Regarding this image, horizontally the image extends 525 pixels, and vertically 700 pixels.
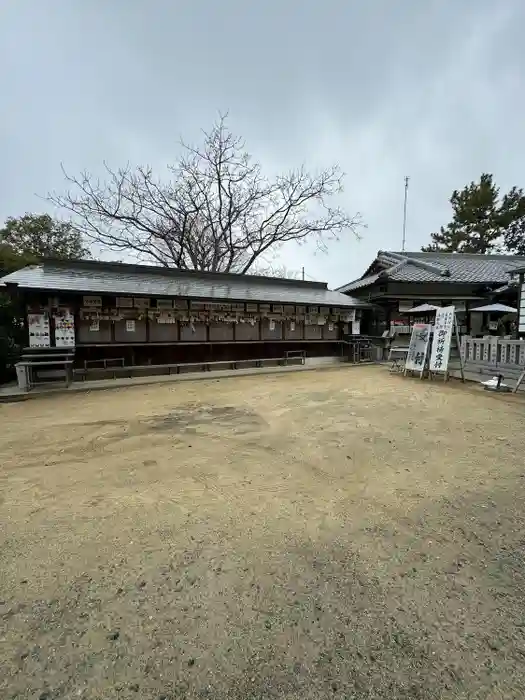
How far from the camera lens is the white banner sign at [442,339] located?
8977 millimetres

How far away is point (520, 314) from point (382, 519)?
11.2 meters

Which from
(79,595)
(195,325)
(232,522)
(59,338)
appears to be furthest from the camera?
(195,325)

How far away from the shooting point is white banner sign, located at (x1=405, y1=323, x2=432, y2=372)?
981 centimetres

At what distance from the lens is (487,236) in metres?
26.9

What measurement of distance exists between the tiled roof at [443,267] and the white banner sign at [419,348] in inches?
271

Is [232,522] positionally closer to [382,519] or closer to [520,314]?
[382,519]

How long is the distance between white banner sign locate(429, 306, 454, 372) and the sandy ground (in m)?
4.77

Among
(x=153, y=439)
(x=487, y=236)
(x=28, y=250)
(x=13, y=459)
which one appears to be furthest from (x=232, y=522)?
(x=487, y=236)

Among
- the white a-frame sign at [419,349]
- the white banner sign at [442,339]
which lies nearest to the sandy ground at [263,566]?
the white banner sign at [442,339]

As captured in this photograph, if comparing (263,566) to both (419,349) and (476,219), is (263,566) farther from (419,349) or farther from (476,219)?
(476,219)

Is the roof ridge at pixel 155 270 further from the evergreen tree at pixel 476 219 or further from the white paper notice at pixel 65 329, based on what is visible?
the evergreen tree at pixel 476 219

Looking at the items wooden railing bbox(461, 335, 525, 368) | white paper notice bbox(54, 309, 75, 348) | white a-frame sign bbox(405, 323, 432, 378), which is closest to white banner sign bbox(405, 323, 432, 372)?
white a-frame sign bbox(405, 323, 432, 378)

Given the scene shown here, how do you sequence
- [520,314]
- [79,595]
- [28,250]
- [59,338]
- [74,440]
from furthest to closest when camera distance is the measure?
[28,250] < [520,314] < [59,338] < [74,440] < [79,595]

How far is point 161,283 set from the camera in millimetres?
11852
